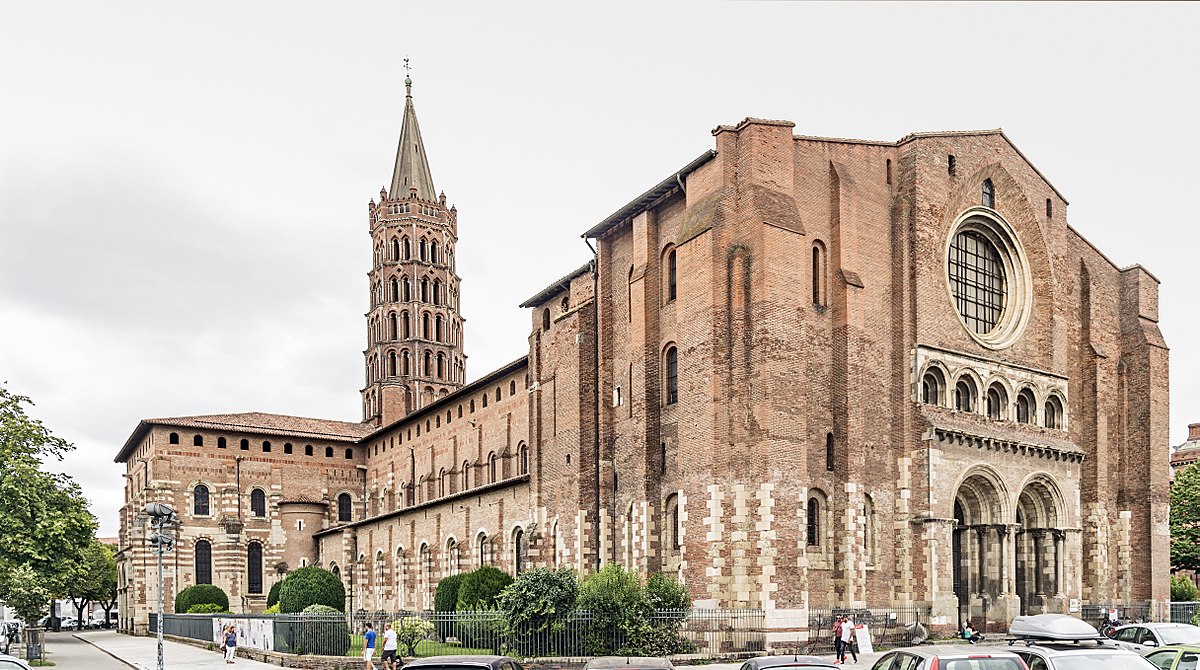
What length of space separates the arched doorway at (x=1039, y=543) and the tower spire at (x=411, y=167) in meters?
57.2

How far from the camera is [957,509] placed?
122 feet

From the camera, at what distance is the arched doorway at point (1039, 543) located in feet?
126

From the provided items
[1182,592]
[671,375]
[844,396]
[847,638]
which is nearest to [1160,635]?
[847,638]

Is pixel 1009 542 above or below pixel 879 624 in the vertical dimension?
above

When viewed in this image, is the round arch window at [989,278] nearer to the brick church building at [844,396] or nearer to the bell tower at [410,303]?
the brick church building at [844,396]

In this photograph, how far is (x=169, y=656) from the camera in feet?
130

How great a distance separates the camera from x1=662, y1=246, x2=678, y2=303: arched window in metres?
36.9

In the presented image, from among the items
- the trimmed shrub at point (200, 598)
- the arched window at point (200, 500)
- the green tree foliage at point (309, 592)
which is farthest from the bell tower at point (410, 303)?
the green tree foliage at point (309, 592)

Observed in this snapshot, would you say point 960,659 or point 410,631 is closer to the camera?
point 960,659

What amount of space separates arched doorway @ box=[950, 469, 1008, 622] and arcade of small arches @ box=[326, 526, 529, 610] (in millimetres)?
14668

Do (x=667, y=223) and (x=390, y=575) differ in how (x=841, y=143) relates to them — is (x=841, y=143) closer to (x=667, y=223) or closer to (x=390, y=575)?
(x=667, y=223)

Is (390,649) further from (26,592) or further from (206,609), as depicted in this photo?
(206,609)

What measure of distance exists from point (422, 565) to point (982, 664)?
43.4 metres

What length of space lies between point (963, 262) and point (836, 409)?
8.68m
